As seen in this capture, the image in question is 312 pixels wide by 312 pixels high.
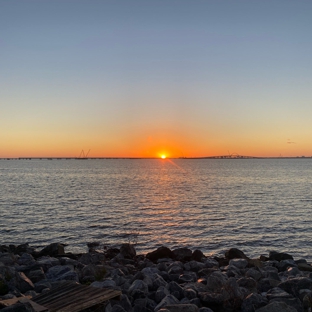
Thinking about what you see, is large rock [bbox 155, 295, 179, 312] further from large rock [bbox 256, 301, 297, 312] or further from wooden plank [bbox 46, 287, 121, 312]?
large rock [bbox 256, 301, 297, 312]

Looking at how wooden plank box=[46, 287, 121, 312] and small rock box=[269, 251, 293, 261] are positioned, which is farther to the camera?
small rock box=[269, 251, 293, 261]

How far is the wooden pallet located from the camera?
343 inches

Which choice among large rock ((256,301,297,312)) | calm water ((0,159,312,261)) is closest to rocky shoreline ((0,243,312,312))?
large rock ((256,301,297,312))

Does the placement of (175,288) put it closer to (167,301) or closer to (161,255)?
(167,301)

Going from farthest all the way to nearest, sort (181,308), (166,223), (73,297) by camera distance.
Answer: (166,223)
(73,297)
(181,308)

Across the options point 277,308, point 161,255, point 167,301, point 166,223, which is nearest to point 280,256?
point 161,255

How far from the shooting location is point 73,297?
9328mm

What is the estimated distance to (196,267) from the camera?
1570 centimetres

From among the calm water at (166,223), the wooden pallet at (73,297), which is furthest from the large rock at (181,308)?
the calm water at (166,223)

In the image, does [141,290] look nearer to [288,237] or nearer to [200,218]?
[288,237]

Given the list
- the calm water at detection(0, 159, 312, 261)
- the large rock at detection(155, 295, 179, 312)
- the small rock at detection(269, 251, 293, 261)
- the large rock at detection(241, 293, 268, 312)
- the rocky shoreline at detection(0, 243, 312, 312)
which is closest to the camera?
the large rock at detection(155, 295, 179, 312)

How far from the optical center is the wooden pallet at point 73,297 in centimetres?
871

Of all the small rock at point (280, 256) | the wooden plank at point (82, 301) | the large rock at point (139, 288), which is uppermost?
the wooden plank at point (82, 301)

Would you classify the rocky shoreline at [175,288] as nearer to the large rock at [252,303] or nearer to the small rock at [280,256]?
the large rock at [252,303]
